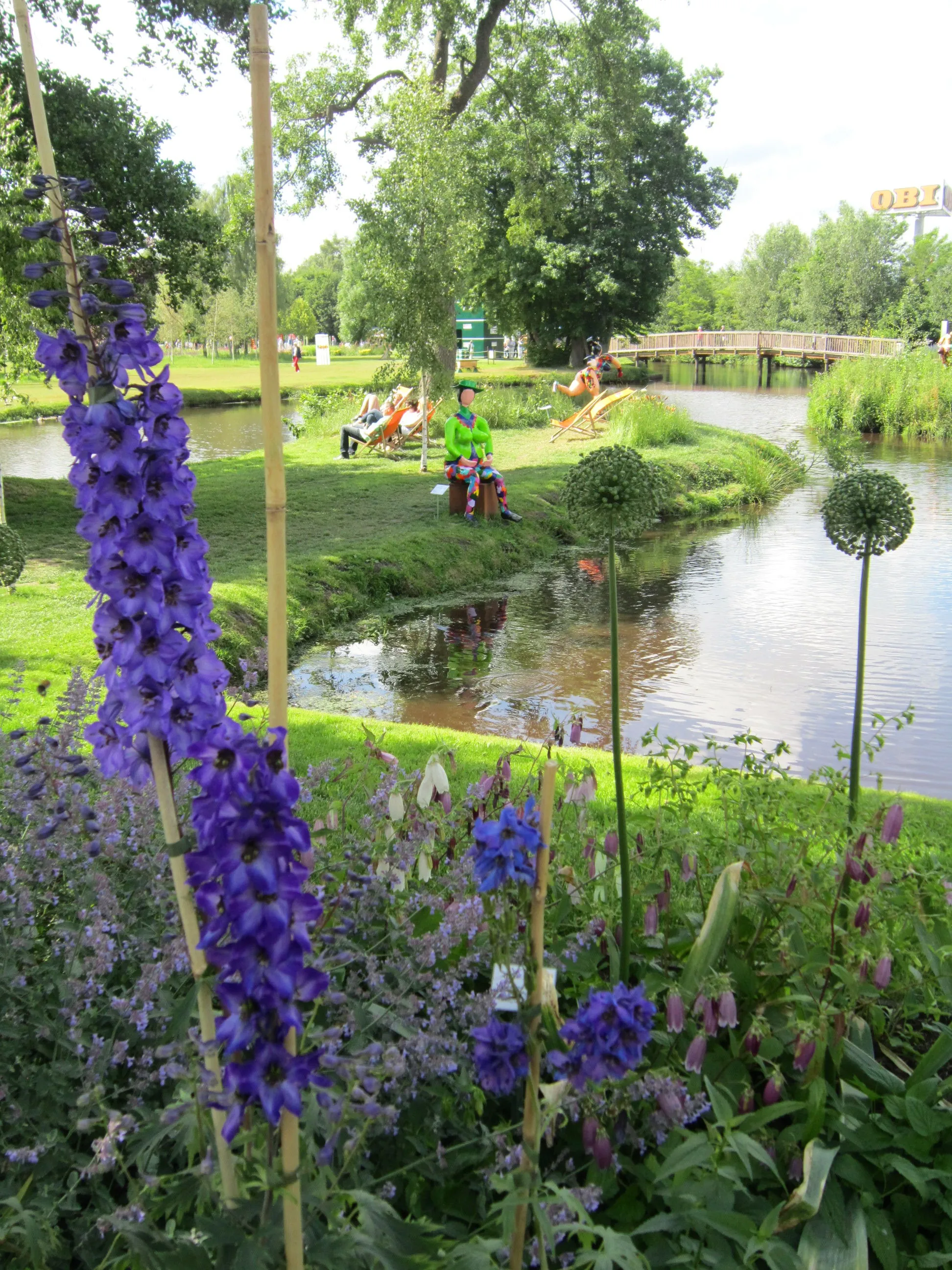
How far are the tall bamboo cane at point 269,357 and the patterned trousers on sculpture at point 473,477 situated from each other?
11.6 m

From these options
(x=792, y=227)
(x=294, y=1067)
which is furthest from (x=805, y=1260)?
(x=792, y=227)

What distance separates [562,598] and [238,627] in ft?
13.6

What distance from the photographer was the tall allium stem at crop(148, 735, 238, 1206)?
1314mm

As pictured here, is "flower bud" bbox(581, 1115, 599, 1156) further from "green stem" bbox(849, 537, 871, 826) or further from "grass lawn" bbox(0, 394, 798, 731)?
"grass lawn" bbox(0, 394, 798, 731)

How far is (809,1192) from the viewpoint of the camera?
1775mm

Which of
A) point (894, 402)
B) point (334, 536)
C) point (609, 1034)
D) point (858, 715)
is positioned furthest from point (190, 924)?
point (894, 402)

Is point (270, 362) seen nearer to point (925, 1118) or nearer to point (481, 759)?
point (925, 1118)

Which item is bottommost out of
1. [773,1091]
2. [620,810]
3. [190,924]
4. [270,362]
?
[773,1091]

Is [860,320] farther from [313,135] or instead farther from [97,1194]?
[97,1194]

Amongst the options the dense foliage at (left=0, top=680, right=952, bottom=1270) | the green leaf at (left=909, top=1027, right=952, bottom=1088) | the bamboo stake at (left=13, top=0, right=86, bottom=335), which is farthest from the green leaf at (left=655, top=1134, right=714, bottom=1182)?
the bamboo stake at (left=13, top=0, right=86, bottom=335)

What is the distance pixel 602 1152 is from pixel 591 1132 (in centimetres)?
4

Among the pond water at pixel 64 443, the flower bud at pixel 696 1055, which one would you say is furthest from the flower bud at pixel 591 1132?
the pond water at pixel 64 443

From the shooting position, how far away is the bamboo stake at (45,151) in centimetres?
132

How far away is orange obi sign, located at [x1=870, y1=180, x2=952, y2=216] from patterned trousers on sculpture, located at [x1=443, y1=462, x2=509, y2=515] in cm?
14664
